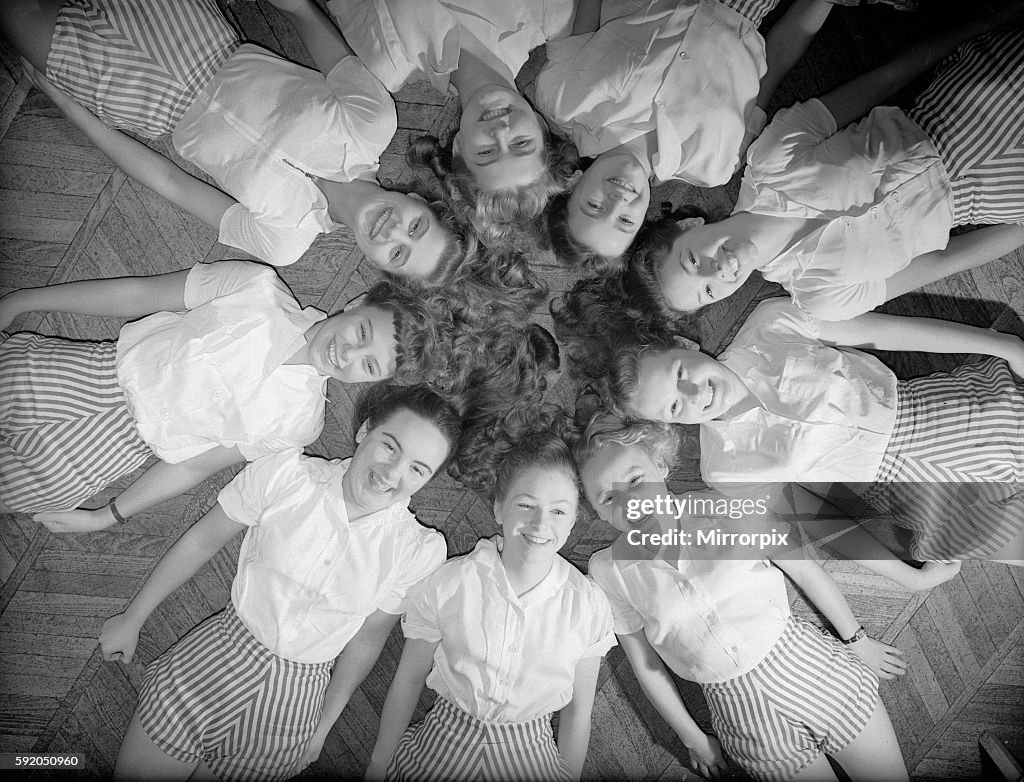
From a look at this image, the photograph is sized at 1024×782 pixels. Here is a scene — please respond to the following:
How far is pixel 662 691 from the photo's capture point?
151 cm

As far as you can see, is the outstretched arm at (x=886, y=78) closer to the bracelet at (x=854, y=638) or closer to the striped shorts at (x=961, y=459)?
the striped shorts at (x=961, y=459)

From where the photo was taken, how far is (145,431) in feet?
4.46

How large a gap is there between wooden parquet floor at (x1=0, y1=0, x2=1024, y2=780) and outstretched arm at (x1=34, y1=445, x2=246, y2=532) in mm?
81

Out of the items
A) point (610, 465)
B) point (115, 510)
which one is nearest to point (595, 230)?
point (610, 465)

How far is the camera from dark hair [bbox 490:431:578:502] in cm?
139

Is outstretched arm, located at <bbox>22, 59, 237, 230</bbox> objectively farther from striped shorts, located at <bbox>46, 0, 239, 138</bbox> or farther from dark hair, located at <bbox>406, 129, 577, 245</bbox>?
dark hair, located at <bbox>406, 129, 577, 245</bbox>

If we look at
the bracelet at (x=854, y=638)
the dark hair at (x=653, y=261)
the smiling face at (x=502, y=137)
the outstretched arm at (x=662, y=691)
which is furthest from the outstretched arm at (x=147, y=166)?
the bracelet at (x=854, y=638)

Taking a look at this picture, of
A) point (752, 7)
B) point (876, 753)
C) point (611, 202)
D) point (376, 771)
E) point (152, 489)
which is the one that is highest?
point (752, 7)

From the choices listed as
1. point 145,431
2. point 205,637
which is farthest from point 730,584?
point 145,431

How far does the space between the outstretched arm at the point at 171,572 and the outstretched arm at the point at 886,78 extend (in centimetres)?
168

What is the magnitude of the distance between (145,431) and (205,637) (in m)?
0.51

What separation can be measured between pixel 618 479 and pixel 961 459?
0.77 m

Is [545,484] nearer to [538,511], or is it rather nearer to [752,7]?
[538,511]

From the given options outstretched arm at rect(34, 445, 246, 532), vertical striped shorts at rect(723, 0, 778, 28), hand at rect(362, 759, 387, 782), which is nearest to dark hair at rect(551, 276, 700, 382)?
vertical striped shorts at rect(723, 0, 778, 28)
